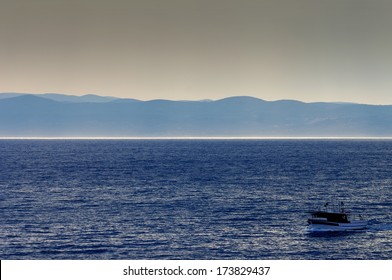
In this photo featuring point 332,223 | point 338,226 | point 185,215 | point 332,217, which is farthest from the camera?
point 185,215

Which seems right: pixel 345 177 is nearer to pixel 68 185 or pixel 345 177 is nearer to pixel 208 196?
pixel 208 196

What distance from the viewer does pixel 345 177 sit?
156750 millimetres

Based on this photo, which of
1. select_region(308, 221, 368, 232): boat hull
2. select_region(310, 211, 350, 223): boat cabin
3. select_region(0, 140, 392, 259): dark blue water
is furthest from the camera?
select_region(310, 211, 350, 223): boat cabin

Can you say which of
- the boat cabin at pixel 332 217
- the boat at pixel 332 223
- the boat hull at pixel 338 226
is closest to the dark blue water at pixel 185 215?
the boat hull at pixel 338 226

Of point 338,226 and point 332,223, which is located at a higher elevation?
point 332,223

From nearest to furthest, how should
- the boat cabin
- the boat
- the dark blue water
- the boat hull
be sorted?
1. the dark blue water
2. the boat hull
3. the boat
4. the boat cabin

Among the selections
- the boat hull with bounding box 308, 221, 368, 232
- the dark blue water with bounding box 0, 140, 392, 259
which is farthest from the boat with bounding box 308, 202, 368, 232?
the dark blue water with bounding box 0, 140, 392, 259

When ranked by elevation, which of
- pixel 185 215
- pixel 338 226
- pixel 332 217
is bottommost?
pixel 338 226

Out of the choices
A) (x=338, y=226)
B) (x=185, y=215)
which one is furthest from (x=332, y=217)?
(x=185, y=215)

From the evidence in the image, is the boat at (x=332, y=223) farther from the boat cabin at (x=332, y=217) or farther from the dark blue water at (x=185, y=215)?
the dark blue water at (x=185, y=215)

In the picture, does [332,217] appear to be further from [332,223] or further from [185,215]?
[185,215]

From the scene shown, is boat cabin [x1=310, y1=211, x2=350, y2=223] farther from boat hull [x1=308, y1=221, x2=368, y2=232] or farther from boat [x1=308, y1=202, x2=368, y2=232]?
boat hull [x1=308, y1=221, x2=368, y2=232]
